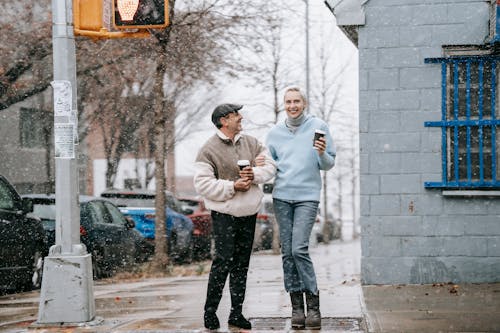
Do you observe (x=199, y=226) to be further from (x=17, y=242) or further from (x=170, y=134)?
(x=170, y=134)

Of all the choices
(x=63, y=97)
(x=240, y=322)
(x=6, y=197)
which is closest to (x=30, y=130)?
(x=6, y=197)

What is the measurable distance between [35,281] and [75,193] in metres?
5.04

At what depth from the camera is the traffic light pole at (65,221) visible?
25.3ft

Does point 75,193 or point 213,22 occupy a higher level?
point 213,22

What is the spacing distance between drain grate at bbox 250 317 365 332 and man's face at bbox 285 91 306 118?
1.71 meters

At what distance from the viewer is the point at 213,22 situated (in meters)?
15.7

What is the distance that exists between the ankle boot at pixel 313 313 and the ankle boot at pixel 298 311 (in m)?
0.05

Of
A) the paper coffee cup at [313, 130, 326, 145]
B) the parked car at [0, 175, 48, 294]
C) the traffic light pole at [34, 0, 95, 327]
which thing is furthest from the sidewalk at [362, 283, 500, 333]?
the parked car at [0, 175, 48, 294]

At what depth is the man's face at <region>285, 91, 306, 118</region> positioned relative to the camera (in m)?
7.50

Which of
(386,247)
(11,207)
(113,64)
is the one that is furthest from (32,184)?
(386,247)

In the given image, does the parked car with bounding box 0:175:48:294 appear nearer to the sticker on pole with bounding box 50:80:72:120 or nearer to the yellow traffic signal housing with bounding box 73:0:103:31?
the sticker on pole with bounding box 50:80:72:120

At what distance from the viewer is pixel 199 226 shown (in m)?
20.1

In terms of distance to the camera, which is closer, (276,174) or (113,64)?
(276,174)

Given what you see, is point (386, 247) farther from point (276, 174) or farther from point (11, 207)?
point (11, 207)
